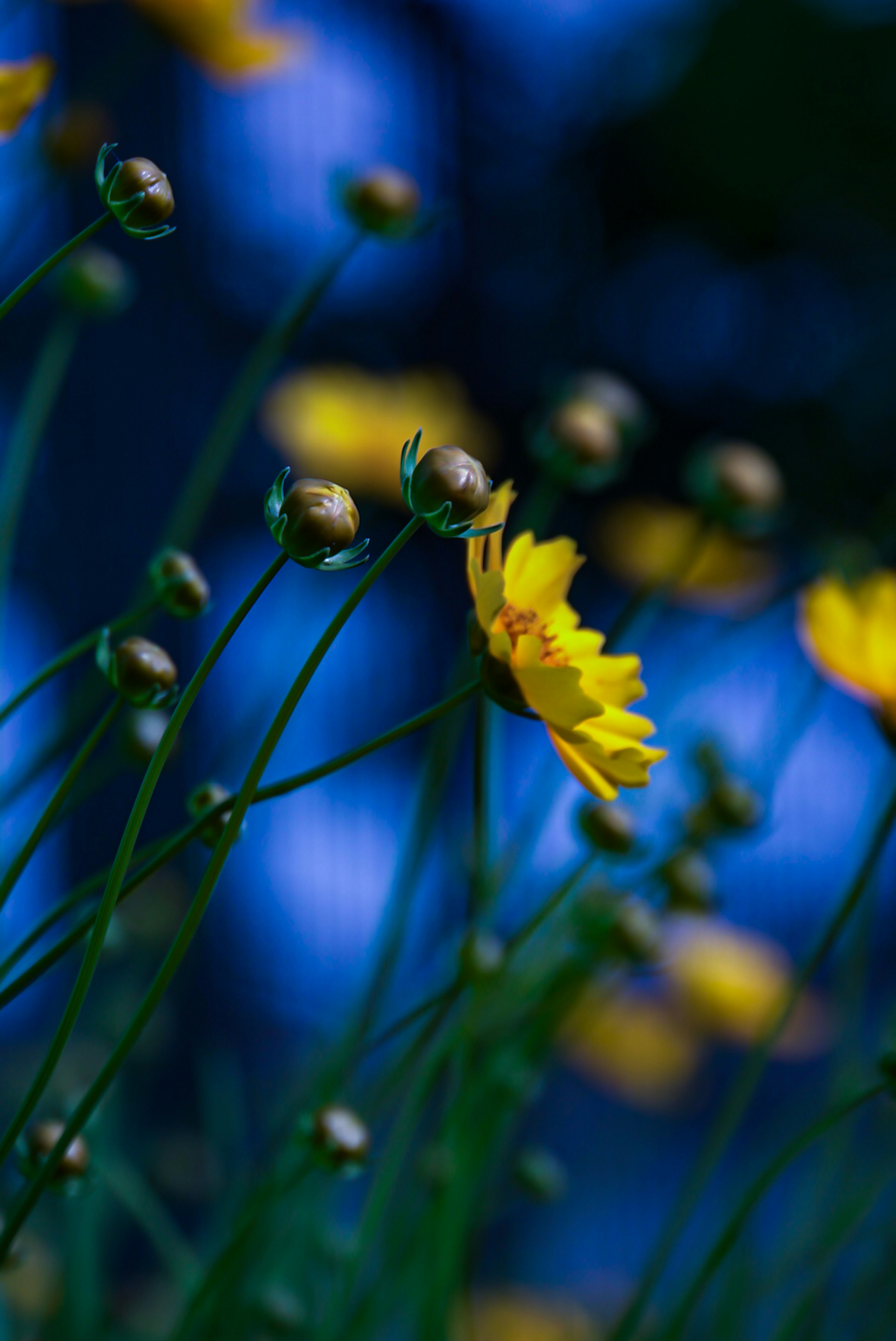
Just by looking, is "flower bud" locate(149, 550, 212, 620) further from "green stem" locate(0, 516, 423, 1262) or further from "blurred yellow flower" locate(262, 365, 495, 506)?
"blurred yellow flower" locate(262, 365, 495, 506)

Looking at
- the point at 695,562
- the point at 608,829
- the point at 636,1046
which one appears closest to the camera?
the point at 608,829

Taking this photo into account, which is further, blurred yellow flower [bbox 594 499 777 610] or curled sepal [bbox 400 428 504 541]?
blurred yellow flower [bbox 594 499 777 610]

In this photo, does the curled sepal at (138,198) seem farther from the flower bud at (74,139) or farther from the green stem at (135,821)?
the flower bud at (74,139)

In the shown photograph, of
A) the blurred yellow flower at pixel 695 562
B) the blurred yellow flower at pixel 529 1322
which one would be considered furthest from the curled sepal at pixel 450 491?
the blurred yellow flower at pixel 529 1322

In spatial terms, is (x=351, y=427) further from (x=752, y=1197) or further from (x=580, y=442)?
(x=752, y=1197)

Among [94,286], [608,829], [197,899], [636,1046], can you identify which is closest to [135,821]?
[197,899]

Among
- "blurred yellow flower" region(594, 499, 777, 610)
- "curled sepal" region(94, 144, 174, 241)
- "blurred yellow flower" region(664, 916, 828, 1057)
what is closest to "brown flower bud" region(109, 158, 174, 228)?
"curled sepal" region(94, 144, 174, 241)

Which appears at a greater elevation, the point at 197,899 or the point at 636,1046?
the point at 197,899
